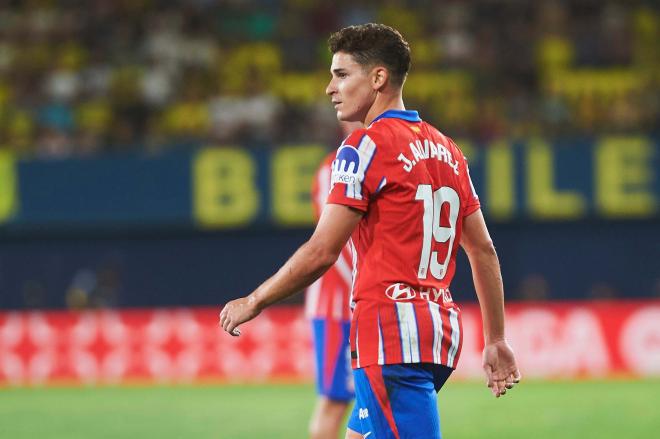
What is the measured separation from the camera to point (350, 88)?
455 centimetres

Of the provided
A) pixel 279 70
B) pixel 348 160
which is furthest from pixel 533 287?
pixel 348 160

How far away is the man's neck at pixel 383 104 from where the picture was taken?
15.0 ft

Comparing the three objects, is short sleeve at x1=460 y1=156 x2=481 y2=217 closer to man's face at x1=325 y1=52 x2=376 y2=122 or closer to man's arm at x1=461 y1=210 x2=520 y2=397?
man's arm at x1=461 y1=210 x2=520 y2=397

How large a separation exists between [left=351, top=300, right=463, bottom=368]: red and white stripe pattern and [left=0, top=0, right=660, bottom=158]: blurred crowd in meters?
14.8

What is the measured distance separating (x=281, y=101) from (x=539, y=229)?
4.70 meters

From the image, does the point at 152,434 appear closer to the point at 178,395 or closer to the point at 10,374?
the point at 178,395

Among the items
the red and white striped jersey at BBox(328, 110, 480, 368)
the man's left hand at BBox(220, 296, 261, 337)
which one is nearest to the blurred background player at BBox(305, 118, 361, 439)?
the red and white striped jersey at BBox(328, 110, 480, 368)

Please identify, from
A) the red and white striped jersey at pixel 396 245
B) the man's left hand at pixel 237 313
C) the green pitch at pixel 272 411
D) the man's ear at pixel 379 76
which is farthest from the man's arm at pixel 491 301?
the green pitch at pixel 272 411

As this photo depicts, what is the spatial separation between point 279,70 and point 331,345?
49.1 ft

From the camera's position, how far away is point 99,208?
65.5 ft

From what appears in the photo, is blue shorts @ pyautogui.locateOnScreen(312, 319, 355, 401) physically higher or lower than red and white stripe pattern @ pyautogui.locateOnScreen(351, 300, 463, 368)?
lower

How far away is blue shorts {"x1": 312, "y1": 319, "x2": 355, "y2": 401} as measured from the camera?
646 centimetres

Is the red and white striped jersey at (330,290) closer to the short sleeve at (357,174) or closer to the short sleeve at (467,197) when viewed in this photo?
the short sleeve at (467,197)

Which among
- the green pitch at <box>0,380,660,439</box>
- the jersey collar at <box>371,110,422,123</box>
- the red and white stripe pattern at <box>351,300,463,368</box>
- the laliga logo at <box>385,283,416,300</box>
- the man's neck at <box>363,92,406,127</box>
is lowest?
the green pitch at <box>0,380,660,439</box>
